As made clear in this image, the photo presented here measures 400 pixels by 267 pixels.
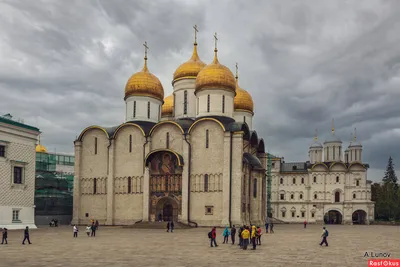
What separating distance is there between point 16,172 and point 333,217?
5709 cm

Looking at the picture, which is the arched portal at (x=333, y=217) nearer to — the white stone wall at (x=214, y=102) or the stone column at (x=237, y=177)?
the white stone wall at (x=214, y=102)

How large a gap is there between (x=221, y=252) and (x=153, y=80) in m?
31.3

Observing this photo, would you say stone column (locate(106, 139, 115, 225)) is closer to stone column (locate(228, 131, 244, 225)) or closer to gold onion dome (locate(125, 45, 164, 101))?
gold onion dome (locate(125, 45, 164, 101))

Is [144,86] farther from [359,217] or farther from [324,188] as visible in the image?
[359,217]

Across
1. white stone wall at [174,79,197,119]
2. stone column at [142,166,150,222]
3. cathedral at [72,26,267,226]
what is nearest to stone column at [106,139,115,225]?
cathedral at [72,26,267,226]

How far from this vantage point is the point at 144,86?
4622 centimetres

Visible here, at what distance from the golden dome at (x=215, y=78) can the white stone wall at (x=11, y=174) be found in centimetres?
1674

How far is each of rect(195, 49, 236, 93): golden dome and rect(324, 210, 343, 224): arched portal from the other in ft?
114

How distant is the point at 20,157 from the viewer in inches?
1400

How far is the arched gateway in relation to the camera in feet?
134

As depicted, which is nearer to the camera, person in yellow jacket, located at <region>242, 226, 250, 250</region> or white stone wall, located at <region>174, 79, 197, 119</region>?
person in yellow jacket, located at <region>242, 226, 250, 250</region>

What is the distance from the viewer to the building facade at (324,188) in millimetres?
64312

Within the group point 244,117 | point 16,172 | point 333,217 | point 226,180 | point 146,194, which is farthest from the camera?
→ point 333,217

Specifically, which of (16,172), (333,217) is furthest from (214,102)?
(333,217)
